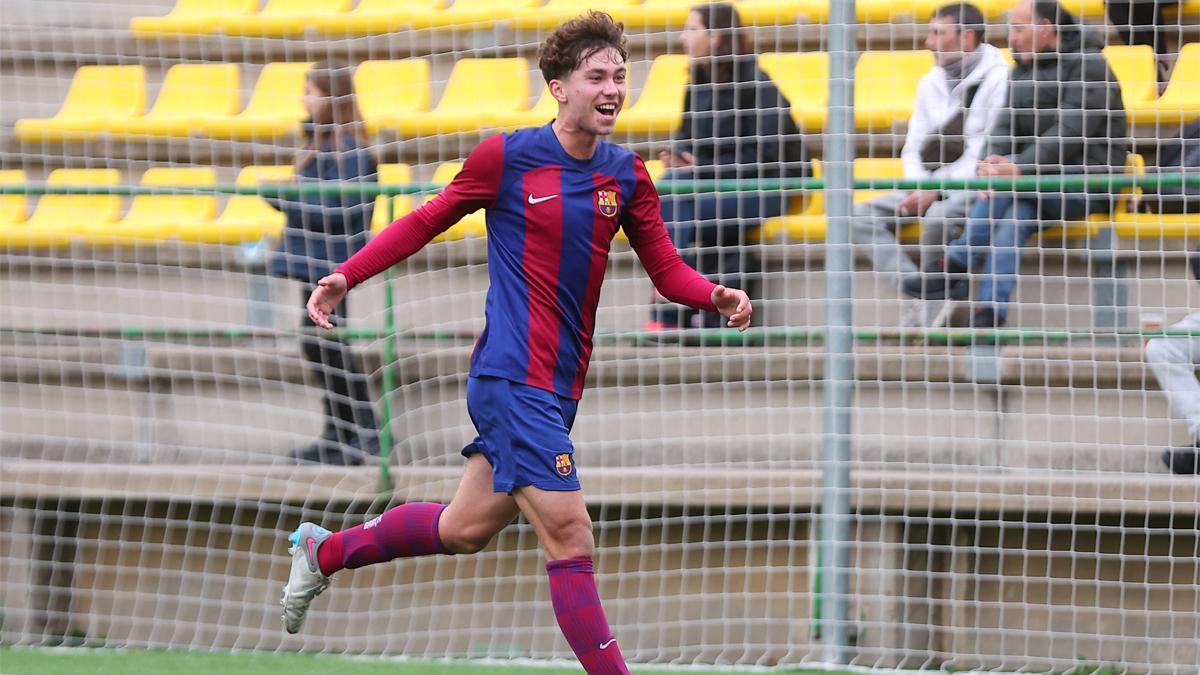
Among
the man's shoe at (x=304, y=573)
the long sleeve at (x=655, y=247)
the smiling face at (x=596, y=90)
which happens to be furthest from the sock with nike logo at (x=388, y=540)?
the smiling face at (x=596, y=90)

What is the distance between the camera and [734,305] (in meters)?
4.03

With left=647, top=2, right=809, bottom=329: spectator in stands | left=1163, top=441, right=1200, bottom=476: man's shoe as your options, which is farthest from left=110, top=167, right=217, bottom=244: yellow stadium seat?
left=1163, top=441, right=1200, bottom=476: man's shoe

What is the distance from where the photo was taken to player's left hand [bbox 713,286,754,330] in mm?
3994

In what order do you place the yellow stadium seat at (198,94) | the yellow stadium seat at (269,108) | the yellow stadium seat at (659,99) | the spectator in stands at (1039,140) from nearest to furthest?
1. the spectator in stands at (1039,140)
2. the yellow stadium seat at (659,99)
3. the yellow stadium seat at (269,108)
4. the yellow stadium seat at (198,94)

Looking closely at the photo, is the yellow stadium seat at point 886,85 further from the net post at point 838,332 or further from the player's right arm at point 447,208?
the player's right arm at point 447,208

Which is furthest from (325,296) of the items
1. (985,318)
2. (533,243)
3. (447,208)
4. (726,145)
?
(985,318)

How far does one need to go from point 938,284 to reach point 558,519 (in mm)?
2485

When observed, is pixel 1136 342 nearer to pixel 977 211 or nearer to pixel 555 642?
pixel 977 211

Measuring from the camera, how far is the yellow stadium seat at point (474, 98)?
23.7ft

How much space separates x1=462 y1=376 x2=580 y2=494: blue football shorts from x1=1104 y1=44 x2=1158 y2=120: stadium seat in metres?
3.06

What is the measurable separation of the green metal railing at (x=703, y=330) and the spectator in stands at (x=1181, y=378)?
75 millimetres

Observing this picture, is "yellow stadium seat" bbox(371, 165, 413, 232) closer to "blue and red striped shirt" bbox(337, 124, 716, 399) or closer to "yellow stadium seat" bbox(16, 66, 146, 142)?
"yellow stadium seat" bbox(16, 66, 146, 142)

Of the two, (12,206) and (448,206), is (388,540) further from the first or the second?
(12,206)

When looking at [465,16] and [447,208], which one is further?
[465,16]
